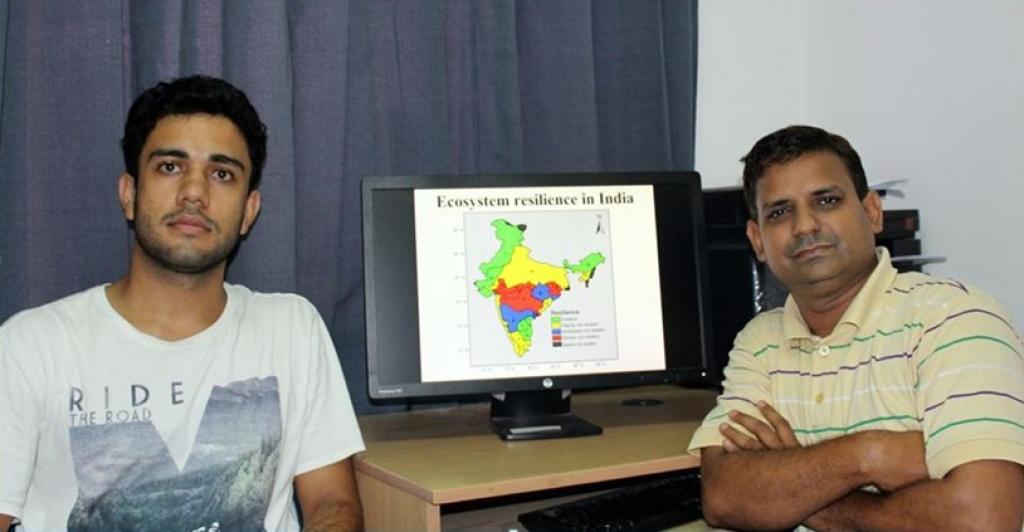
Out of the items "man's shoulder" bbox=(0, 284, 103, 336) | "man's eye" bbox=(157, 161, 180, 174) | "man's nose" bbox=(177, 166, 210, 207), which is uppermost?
"man's eye" bbox=(157, 161, 180, 174)

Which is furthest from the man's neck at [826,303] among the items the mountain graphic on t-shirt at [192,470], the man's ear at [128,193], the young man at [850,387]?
the man's ear at [128,193]

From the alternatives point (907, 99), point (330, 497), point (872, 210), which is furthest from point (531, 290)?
point (907, 99)

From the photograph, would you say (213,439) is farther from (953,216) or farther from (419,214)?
(953,216)

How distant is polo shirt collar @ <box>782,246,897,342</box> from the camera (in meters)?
1.67

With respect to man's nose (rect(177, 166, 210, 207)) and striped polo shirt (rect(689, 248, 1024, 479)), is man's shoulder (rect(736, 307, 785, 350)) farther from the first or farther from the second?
man's nose (rect(177, 166, 210, 207))

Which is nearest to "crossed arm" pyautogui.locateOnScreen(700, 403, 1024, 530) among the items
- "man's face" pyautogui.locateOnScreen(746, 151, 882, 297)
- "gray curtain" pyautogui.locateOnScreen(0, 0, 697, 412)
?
"man's face" pyautogui.locateOnScreen(746, 151, 882, 297)

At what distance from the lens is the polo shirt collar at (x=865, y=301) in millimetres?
1672

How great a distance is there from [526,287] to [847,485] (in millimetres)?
673

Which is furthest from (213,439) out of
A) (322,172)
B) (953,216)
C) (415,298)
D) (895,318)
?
(953,216)

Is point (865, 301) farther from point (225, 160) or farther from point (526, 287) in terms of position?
point (225, 160)

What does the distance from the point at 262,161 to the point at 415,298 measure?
1.21 feet

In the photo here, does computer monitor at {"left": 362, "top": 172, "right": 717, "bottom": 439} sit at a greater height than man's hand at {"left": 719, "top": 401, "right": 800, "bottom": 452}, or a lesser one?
greater

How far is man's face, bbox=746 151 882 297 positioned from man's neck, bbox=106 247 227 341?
0.97 metres

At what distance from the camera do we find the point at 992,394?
1.48m
